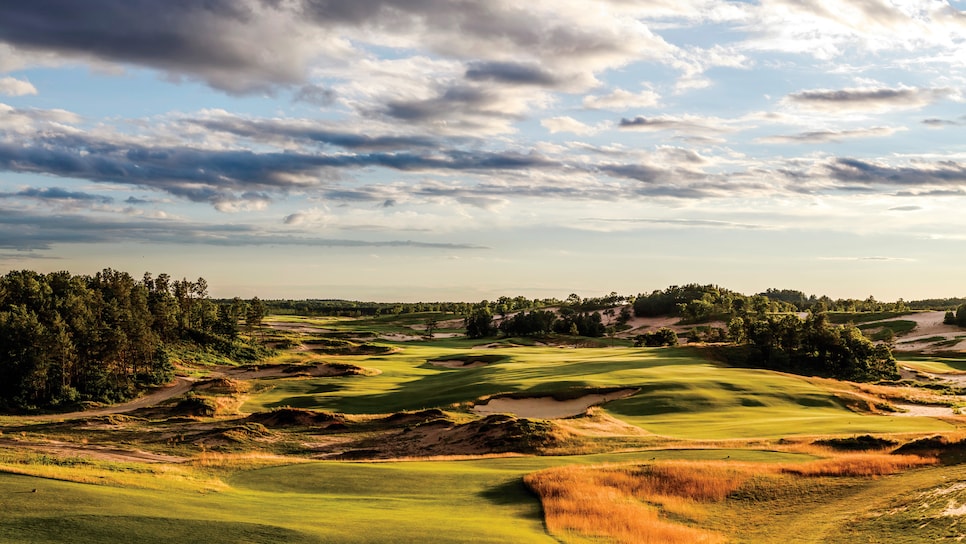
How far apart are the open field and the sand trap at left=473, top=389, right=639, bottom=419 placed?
0.73 ft

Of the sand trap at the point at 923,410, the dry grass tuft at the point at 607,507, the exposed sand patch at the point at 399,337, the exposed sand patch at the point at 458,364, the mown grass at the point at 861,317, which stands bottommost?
the exposed sand patch at the point at 399,337

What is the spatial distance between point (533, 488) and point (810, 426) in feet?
76.2

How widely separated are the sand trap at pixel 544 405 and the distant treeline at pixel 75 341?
4175cm

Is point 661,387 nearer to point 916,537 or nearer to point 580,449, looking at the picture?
point 580,449

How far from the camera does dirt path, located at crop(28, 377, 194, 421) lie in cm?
6431

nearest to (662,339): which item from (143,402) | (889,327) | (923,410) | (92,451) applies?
(889,327)

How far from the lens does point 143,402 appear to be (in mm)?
73500

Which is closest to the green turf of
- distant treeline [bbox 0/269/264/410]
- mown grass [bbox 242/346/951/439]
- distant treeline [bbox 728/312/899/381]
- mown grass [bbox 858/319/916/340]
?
mown grass [bbox 242/346/951/439]

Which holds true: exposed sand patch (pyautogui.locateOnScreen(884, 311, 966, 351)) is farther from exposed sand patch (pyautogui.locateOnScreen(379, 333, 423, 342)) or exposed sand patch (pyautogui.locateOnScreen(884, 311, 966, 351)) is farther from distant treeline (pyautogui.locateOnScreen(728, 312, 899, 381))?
exposed sand patch (pyautogui.locateOnScreen(379, 333, 423, 342))

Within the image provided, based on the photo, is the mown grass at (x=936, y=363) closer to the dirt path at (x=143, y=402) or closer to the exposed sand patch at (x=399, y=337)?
the dirt path at (x=143, y=402)

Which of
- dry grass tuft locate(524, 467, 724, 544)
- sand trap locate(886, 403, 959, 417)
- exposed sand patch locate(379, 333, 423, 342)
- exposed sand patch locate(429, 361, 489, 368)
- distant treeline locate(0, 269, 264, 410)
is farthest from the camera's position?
exposed sand patch locate(379, 333, 423, 342)

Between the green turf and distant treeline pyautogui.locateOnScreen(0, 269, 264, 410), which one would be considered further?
distant treeline pyautogui.locateOnScreen(0, 269, 264, 410)

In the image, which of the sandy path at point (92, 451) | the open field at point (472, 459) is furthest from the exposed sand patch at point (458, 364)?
the sandy path at point (92, 451)

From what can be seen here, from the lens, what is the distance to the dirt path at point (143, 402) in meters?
64.3
